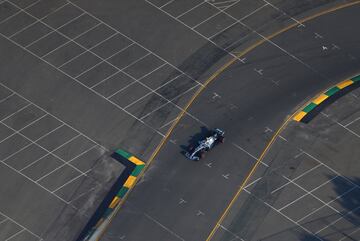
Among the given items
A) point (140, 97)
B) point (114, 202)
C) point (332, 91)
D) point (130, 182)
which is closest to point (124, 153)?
point (130, 182)

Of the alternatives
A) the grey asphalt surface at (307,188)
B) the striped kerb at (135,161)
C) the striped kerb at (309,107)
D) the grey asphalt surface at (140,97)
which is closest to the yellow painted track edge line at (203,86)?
the grey asphalt surface at (140,97)

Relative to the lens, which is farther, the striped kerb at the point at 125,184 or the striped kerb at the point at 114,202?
the striped kerb at the point at 114,202

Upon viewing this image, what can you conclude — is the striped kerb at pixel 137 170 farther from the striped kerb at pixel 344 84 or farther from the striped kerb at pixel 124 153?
the striped kerb at pixel 344 84

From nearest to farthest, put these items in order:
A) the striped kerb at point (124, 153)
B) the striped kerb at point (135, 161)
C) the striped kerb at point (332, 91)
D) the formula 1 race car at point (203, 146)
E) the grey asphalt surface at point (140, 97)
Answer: the grey asphalt surface at point (140, 97) < the formula 1 race car at point (203, 146) < the striped kerb at point (135, 161) < the striped kerb at point (124, 153) < the striped kerb at point (332, 91)

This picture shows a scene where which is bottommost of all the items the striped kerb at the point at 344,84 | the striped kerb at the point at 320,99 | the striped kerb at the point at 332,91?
the striped kerb at the point at 320,99

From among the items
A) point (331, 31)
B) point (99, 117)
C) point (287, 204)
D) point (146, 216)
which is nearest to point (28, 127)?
point (99, 117)

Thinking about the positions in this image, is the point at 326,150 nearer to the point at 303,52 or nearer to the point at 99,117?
the point at 303,52
